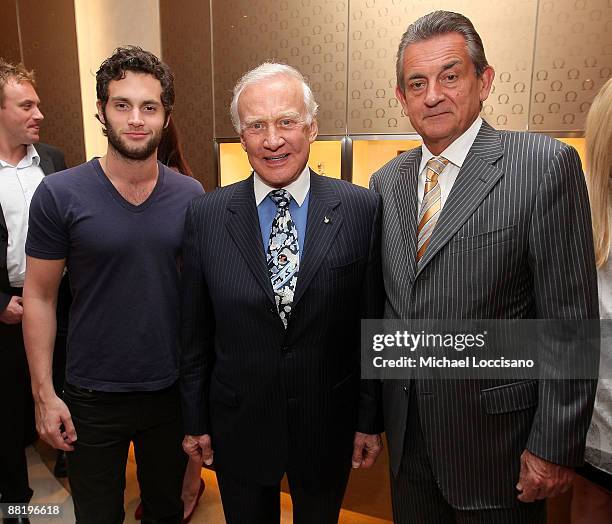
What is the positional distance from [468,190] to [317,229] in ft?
1.38

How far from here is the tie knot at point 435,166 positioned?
1.36 m

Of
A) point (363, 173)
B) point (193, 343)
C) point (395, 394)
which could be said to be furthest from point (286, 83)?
point (363, 173)

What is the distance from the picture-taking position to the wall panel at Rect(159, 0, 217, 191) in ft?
14.5

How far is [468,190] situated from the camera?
4.08 feet

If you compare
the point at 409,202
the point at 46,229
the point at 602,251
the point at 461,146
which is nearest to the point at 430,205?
the point at 409,202

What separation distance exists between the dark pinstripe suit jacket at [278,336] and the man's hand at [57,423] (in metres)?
0.48

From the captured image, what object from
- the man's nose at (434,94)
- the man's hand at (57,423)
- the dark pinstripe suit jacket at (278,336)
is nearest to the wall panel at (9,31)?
the man's hand at (57,423)

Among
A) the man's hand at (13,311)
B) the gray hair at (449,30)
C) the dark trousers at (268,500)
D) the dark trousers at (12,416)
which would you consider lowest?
the dark trousers at (12,416)

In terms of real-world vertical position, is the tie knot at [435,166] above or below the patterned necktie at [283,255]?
above

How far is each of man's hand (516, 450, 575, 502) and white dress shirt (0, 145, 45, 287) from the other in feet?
7.79

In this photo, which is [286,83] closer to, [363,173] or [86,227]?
[86,227]

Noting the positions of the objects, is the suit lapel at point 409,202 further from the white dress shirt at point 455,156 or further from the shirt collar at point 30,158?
the shirt collar at point 30,158

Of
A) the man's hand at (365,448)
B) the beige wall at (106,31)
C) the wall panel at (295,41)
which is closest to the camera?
the man's hand at (365,448)

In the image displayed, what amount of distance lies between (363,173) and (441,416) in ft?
9.64
